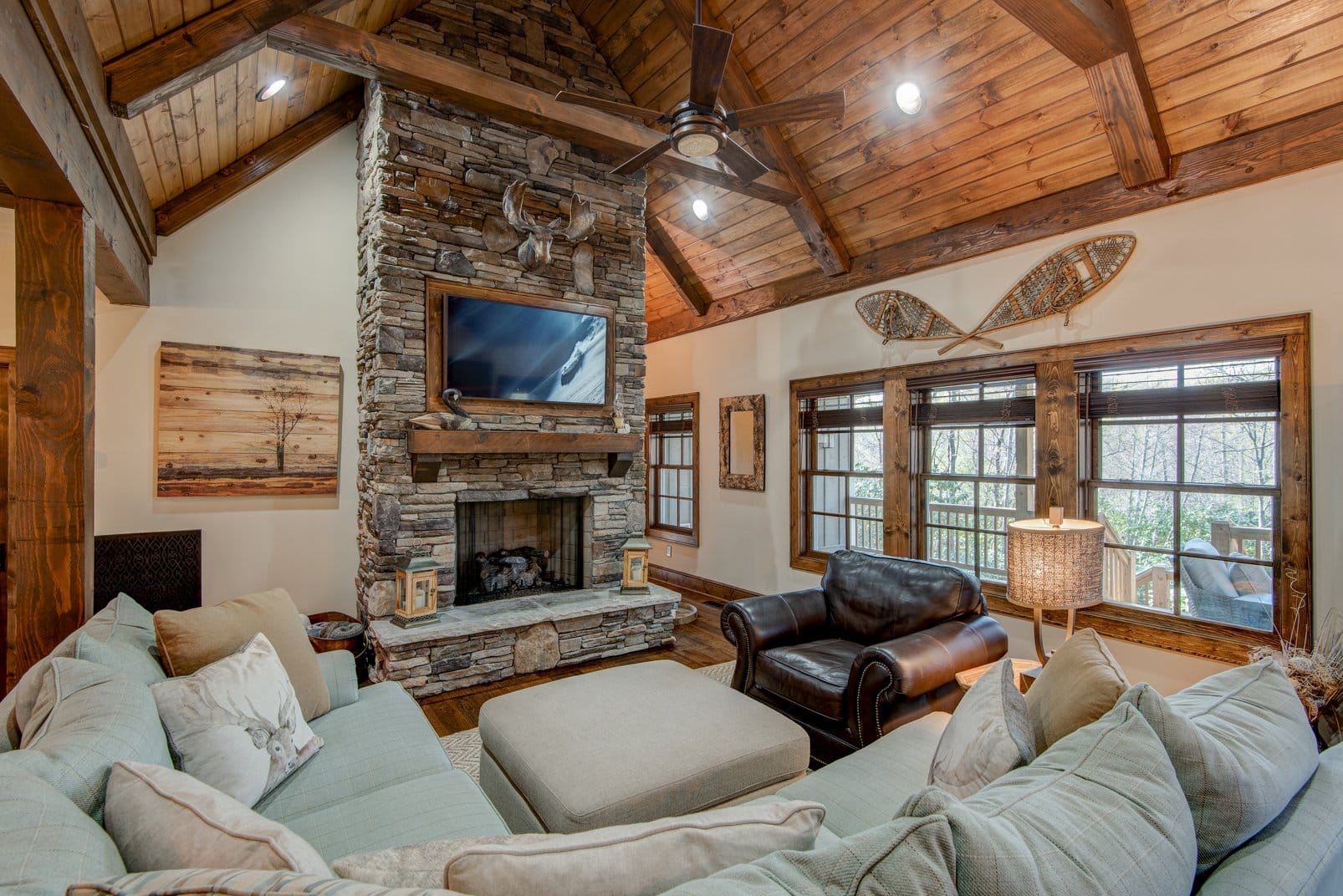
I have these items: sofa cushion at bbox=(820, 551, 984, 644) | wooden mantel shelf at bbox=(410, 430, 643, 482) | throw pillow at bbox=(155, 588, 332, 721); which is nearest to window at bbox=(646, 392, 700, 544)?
wooden mantel shelf at bbox=(410, 430, 643, 482)

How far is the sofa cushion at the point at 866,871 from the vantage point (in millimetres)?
773

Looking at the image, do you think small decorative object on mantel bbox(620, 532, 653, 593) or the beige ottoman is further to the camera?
small decorative object on mantel bbox(620, 532, 653, 593)

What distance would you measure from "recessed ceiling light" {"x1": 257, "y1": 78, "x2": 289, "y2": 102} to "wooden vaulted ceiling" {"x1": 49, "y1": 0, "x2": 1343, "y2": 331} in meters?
0.05

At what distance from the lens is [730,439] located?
20.3 feet

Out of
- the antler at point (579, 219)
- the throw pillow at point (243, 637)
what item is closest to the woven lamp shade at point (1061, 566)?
the throw pillow at point (243, 637)

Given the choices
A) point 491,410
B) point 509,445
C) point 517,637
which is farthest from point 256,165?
point 517,637

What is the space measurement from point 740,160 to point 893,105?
1446mm

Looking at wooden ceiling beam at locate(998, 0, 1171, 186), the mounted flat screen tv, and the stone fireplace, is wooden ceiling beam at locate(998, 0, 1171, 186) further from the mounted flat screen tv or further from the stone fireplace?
the mounted flat screen tv

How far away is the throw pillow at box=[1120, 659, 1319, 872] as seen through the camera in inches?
43.9

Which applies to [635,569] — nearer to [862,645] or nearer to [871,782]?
[862,645]

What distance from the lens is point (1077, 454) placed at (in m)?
3.83

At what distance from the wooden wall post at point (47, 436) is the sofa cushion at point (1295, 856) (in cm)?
337

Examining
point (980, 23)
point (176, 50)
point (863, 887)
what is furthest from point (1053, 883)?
point (980, 23)

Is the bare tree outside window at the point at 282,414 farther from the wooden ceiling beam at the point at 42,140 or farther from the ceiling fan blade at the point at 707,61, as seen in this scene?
the ceiling fan blade at the point at 707,61
